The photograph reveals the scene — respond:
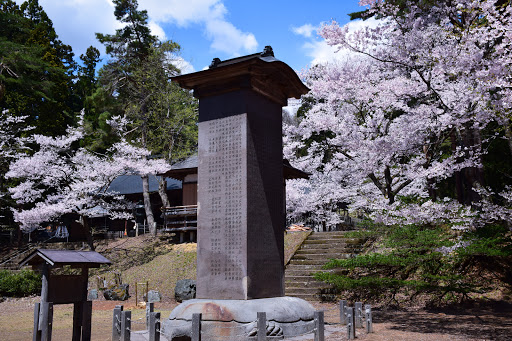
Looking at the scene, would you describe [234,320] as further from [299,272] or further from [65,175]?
[65,175]

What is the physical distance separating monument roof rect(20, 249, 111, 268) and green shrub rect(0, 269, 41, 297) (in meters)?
15.2

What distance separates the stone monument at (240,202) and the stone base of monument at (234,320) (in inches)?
0.8

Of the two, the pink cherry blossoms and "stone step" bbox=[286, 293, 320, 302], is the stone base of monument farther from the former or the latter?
the pink cherry blossoms

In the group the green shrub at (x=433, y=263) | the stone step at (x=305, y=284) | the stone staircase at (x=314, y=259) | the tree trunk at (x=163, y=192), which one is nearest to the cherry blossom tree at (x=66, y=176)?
the tree trunk at (x=163, y=192)

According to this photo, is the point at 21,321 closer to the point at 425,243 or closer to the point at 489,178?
the point at 425,243

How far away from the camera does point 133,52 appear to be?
36031 millimetres

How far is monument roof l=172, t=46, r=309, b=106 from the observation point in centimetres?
939

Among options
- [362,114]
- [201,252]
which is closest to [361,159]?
[362,114]

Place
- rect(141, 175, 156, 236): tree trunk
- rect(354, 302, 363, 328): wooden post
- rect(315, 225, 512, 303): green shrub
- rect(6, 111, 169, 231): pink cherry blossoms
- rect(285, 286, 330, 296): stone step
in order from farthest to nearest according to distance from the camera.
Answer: rect(141, 175, 156, 236): tree trunk < rect(6, 111, 169, 231): pink cherry blossoms < rect(285, 286, 330, 296): stone step < rect(315, 225, 512, 303): green shrub < rect(354, 302, 363, 328): wooden post

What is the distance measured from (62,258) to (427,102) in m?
13.3

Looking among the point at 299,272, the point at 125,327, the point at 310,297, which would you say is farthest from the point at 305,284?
the point at 125,327

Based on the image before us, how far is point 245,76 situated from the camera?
9547 mm

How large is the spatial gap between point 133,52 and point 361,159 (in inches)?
976

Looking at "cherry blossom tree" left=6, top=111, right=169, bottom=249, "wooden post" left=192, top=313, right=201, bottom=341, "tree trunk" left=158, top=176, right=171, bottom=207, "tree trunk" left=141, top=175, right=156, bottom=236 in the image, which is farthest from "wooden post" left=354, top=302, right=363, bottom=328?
"tree trunk" left=141, top=175, right=156, bottom=236
